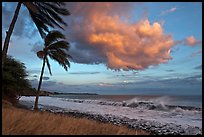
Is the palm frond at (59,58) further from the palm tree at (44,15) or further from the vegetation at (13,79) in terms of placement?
the palm tree at (44,15)

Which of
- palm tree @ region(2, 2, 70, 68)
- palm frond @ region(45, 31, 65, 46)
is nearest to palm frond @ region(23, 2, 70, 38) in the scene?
palm tree @ region(2, 2, 70, 68)

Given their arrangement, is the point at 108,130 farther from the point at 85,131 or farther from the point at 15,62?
the point at 15,62

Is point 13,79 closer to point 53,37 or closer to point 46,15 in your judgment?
point 53,37

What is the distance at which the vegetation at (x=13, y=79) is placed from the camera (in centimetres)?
2503

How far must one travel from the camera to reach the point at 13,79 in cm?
2517

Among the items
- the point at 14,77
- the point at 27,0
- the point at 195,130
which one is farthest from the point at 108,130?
the point at 14,77

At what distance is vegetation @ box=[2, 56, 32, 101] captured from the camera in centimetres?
2503

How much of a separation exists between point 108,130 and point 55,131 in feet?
6.83

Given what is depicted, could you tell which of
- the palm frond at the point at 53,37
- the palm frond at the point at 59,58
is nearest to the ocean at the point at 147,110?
the palm frond at the point at 59,58

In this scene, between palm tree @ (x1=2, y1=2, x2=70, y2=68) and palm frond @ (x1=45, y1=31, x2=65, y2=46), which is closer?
palm tree @ (x1=2, y1=2, x2=70, y2=68)

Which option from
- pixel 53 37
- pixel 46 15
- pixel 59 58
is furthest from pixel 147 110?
pixel 46 15

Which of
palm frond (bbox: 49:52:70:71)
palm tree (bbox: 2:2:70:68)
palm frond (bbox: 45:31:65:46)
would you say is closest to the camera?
palm tree (bbox: 2:2:70:68)

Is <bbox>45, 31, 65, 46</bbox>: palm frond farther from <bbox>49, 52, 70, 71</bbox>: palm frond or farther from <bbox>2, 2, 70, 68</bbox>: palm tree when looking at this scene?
<bbox>2, 2, 70, 68</bbox>: palm tree

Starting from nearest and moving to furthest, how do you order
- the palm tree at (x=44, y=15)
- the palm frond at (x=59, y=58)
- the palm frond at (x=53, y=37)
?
the palm tree at (x=44, y=15)
the palm frond at (x=53, y=37)
the palm frond at (x=59, y=58)
